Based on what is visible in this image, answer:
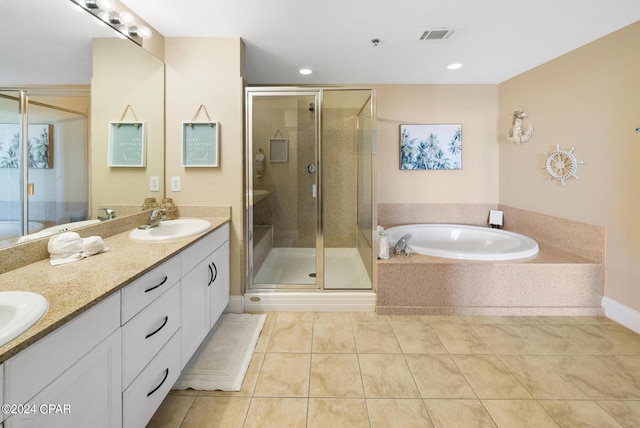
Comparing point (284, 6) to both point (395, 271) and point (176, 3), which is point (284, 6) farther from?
point (395, 271)

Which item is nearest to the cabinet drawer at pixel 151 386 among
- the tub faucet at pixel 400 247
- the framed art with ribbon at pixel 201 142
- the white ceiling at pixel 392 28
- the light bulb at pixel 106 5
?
the framed art with ribbon at pixel 201 142

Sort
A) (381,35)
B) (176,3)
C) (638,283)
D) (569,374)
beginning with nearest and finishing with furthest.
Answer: (569,374) < (176,3) < (638,283) < (381,35)

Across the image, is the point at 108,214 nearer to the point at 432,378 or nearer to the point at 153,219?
the point at 153,219

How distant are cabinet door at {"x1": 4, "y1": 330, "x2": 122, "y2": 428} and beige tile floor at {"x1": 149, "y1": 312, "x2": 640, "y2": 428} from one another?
0.53m

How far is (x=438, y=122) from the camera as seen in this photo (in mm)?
3553

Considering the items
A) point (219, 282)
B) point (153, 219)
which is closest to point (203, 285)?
point (219, 282)

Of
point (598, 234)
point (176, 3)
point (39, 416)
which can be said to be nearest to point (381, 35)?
point (176, 3)

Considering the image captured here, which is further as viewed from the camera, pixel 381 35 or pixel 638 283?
pixel 381 35

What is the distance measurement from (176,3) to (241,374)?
2.44 metres

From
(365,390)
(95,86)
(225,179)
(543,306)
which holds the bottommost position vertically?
(365,390)

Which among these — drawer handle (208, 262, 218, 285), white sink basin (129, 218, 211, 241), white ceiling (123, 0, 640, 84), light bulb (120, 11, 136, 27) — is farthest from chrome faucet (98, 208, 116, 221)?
white ceiling (123, 0, 640, 84)

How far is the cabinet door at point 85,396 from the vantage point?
2.42ft

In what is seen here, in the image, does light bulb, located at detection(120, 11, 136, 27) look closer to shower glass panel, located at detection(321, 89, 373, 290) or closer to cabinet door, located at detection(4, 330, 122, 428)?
shower glass panel, located at detection(321, 89, 373, 290)

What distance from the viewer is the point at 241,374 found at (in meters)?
1.70
